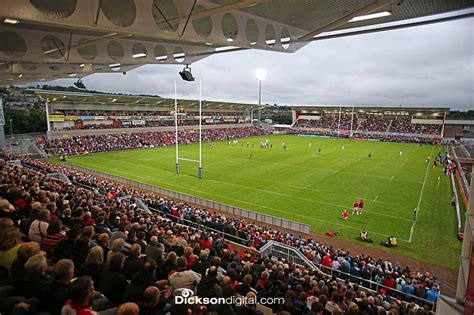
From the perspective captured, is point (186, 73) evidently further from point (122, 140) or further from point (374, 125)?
point (374, 125)

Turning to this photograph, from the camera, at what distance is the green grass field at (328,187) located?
55.6 ft

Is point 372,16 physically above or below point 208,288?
above

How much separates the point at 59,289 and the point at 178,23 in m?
4.13

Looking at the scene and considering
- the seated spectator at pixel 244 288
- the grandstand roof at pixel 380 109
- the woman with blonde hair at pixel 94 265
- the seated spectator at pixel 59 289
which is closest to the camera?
the seated spectator at pixel 59 289

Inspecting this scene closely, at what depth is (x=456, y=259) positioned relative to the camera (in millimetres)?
13812

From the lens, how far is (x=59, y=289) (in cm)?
302

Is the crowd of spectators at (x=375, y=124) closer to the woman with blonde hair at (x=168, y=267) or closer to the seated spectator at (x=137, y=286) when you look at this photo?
the woman with blonde hair at (x=168, y=267)

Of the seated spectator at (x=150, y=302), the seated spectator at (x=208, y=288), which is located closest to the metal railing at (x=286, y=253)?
the seated spectator at (x=208, y=288)

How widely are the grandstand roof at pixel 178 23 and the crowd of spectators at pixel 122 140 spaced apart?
36.7m

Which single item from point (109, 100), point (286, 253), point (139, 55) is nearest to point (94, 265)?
point (139, 55)

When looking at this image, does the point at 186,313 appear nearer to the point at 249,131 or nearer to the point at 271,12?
the point at 271,12

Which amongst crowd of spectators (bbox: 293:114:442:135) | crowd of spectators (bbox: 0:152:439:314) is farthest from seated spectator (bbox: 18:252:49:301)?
crowd of spectators (bbox: 293:114:442:135)

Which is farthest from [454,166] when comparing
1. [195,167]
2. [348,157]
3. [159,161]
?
[159,161]

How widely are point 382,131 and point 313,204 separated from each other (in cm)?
6482
